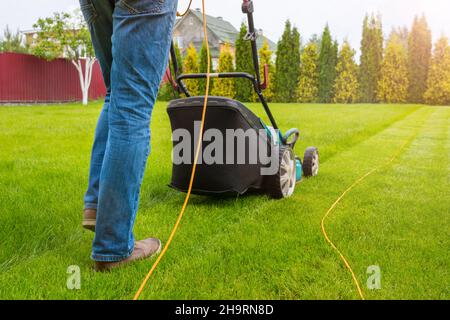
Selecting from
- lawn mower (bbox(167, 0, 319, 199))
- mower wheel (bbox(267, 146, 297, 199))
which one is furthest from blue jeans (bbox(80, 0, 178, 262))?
mower wheel (bbox(267, 146, 297, 199))

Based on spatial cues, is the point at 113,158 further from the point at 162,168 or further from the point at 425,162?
the point at 425,162

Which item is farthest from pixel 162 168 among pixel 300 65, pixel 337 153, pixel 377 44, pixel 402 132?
pixel 377 44

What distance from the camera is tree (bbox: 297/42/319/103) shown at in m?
19.9

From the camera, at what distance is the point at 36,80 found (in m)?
16.9

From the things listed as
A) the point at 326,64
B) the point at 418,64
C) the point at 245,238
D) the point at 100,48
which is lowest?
the point at 245,238

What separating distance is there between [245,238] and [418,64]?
73.6ft

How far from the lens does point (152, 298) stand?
1.56m

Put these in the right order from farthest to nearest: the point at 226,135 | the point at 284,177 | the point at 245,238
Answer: the point at 284,177
the point at 226,135
the point at 245,238

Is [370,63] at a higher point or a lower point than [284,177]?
higher

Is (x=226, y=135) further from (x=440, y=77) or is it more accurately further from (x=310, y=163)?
(x=440, y=77)

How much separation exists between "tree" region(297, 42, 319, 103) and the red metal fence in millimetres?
9383

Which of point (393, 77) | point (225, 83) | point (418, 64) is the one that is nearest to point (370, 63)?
point (393, 77)

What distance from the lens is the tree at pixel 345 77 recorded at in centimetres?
2098

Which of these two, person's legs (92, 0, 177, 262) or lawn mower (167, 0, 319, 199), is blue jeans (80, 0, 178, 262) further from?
lawn mower (167, 0, 319, 199)
